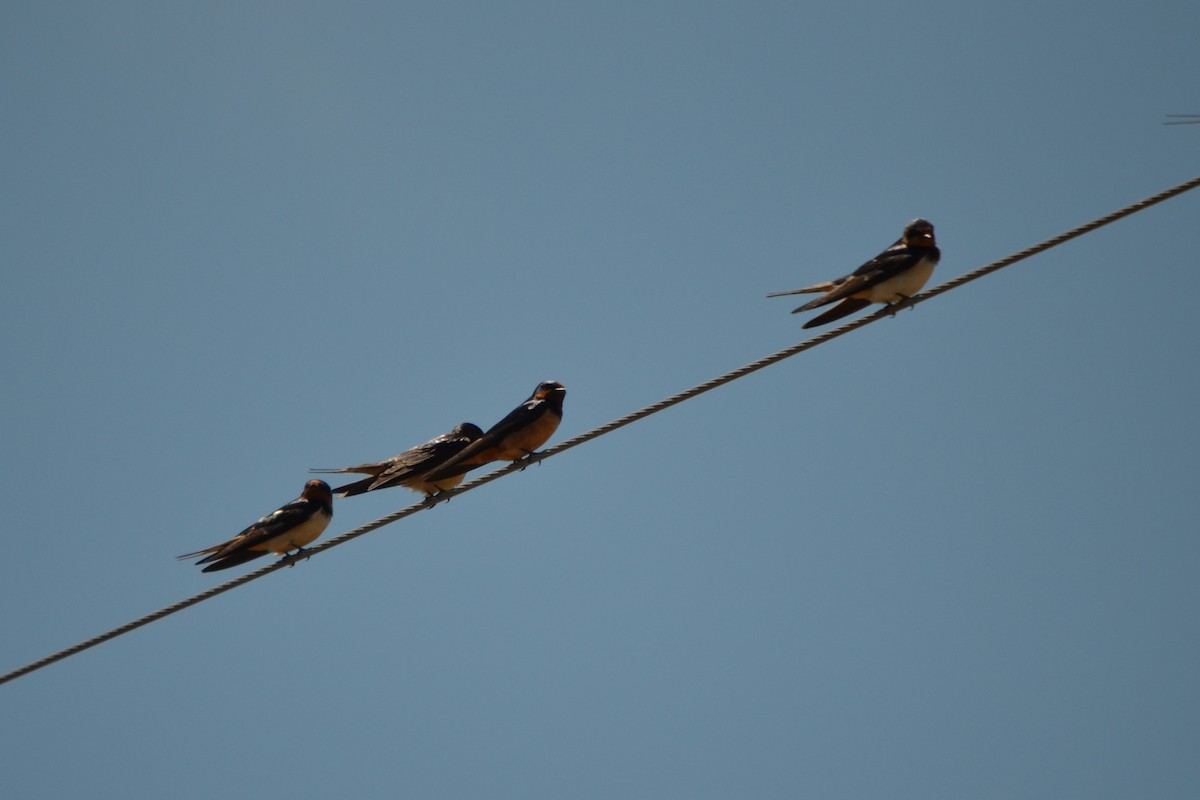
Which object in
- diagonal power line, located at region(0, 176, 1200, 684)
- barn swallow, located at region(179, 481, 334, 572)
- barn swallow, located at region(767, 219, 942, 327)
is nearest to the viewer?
diagonal power line, located at region(0, 176, 1200, 684)

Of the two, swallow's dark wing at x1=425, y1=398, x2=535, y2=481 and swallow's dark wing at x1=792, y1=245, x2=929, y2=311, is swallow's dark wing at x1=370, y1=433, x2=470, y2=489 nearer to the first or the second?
swallow's dark wing at x1=425, y1=398, x2=535, y2=481

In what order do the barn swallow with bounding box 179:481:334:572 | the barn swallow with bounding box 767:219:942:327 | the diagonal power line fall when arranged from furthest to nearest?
the barn swallow with bounding box 179:481:334:572 < the barn swallow with bounding box 767:219:942:327 < the diagonal power line

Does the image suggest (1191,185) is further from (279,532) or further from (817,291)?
(279,532)

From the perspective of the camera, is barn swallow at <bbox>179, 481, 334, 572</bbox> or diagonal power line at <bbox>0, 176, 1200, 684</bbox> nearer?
diagonal power line at <bbox>0, 176, 1200, 684</bbox>

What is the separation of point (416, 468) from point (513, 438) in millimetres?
961

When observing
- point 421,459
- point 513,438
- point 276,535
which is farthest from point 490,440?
point 276,535

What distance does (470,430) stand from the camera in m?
11.6

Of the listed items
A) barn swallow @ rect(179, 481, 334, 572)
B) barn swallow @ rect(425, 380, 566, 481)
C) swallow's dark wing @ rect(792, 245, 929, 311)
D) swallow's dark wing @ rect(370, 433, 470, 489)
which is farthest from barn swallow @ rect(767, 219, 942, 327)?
barn swallow @ rect(179, 481, 334, 572)

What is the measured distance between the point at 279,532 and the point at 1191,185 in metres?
7.21

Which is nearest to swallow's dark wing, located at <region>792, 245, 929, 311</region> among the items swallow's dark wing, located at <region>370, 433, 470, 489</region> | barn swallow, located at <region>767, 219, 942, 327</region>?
barn swallow, located at <region>767, 219, 942, 327</region>

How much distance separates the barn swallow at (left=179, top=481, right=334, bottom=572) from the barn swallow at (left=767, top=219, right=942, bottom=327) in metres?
4.29

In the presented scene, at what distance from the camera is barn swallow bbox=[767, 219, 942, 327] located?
1015 cm

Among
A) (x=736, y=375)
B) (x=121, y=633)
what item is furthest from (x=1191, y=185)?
(x=121, y=633)

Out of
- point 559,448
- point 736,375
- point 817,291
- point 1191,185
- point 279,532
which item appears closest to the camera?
point 1191,185
